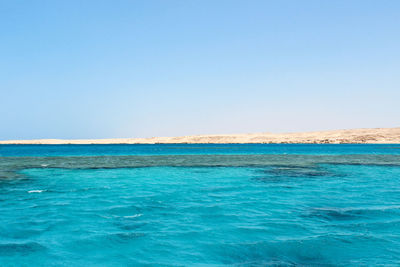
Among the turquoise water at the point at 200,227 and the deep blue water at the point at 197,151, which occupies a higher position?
the turquoise water at the point at 200,227

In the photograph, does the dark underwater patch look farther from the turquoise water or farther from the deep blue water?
the deep blue water

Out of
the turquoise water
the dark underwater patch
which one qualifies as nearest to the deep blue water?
the dark underwater patch

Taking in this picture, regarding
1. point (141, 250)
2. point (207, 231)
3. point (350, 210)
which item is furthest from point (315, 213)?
point (141, 250)

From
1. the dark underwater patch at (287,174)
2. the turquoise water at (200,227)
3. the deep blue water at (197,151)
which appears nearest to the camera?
the turquoise water at (200,227)

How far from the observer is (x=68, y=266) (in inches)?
350

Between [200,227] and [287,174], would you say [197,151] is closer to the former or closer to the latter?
[287,174]

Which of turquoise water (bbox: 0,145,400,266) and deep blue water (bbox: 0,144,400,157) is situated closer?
turquoise water (bbox: 0,145,400,266)

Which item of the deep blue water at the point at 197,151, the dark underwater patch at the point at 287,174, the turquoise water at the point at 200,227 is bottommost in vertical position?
the deep blue water at the point at 197,151

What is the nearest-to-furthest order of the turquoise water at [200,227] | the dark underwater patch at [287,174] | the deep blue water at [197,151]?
the turquoise water at [200,227] < the dark underwater patch at [287,174] < the deep blue water at [197,151]

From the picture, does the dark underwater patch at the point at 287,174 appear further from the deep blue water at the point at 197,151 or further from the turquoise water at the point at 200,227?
the deep blue water at the point at 197,151

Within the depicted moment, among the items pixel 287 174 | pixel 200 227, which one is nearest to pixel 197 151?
pixel 287 174

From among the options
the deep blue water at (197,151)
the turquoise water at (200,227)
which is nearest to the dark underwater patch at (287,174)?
the turquoise water at (200,227)

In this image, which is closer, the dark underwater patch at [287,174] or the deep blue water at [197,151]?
the dark underwater patch at [287,174]

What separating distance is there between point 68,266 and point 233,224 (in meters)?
6.23
